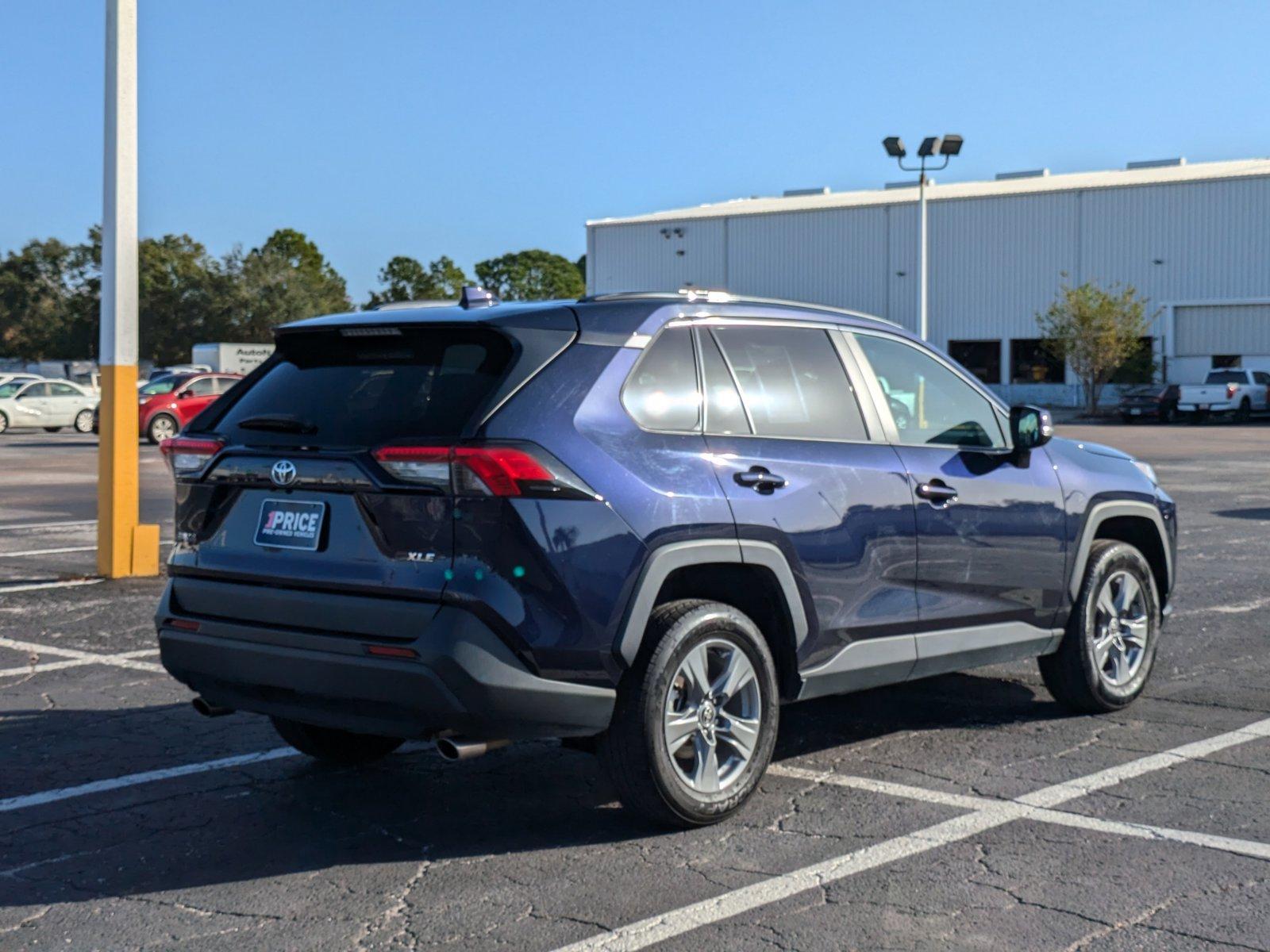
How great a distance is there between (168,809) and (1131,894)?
10.6ft

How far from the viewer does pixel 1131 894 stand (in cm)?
449

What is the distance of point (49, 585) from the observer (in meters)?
11.6

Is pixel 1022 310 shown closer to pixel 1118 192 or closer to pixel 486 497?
pixel 1118 192

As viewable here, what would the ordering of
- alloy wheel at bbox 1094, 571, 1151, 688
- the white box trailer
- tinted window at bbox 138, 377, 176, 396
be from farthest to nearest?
1. the white box trailer
2. tinted window at bbox 138, 377, 176, 396
3. alloy wheel at bbox 1094, 571, 1151, 688

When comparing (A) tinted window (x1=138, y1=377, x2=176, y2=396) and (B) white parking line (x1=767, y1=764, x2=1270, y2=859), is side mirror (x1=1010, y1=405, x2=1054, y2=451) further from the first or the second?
(A) tinted window (x1=138, y1=377, x2=176, y2=396)

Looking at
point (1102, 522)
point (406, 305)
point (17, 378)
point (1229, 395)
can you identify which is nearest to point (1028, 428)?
point (1102, 522)

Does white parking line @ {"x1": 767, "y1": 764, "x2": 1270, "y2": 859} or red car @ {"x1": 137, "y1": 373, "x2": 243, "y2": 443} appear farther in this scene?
red car @ {"x1": 137, "y1": 373, "x2": 243, "y2": 443}

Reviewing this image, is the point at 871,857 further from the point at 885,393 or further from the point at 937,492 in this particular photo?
the point at 885,393

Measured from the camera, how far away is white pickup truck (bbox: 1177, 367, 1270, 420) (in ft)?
163

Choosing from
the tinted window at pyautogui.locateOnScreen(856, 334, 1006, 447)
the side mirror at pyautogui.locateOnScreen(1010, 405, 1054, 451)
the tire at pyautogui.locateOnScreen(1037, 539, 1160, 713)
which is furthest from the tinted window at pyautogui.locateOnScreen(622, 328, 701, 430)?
the tire at pyautogui.locateOnScreen(1037, 539, 1160, 713)

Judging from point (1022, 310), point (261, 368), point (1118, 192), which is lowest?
point (261, 368)

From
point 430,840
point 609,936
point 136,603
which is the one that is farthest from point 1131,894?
point 136,603

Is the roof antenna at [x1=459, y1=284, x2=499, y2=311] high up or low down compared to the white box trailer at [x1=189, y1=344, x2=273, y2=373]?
down

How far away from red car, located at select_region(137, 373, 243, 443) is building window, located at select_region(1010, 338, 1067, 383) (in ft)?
129
